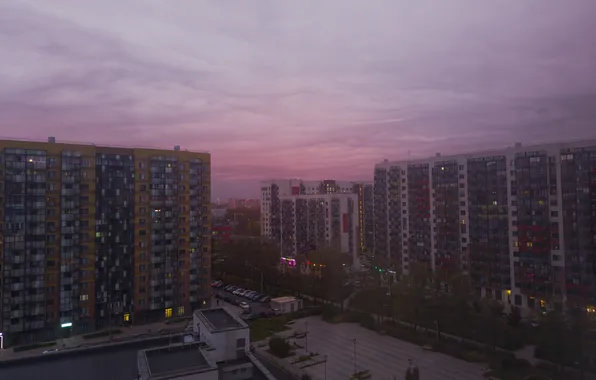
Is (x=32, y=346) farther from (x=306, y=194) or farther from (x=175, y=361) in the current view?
(x=306, y=194)

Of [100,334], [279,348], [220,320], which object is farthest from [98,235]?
[220,320]

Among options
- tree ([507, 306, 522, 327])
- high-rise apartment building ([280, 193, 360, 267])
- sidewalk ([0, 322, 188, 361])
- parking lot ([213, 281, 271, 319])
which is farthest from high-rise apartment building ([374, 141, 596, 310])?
sidewalk ([0, 322, 188, 361])

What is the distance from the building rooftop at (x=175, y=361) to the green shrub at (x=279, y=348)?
3405 mm

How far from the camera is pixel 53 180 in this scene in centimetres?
796

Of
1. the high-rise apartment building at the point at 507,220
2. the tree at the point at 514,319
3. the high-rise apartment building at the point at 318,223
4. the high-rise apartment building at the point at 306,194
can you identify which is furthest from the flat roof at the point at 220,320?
the high-rise apartment building at the point at 306,194

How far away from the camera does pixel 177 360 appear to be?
127 inches

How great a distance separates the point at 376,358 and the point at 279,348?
1479mm

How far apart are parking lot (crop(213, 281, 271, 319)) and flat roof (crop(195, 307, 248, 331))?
4.90 m

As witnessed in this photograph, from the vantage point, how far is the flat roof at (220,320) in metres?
3.94

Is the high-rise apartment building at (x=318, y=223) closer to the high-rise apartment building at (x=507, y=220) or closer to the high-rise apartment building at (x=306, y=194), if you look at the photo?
the high-rise apartment building at (x=306, y=194)

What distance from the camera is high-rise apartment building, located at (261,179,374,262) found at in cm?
1545

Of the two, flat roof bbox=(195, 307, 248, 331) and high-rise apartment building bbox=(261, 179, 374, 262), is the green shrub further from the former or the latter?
high-rise apartment building bbox=(261, 179, 374, 262)

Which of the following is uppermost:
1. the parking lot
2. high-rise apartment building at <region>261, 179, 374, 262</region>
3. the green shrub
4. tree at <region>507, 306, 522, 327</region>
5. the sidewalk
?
high-rise apartment building at <region>261, 179, 374, 262</region>

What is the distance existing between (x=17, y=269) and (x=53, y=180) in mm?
1658
